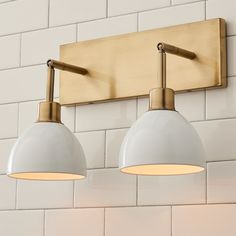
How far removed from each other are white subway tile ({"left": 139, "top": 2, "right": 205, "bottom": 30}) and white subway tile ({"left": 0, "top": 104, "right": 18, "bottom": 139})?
34 centimetres

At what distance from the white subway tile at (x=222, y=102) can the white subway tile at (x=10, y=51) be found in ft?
1.54

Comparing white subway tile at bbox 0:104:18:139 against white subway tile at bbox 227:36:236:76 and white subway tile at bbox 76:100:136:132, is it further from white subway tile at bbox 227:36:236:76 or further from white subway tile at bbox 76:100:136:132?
white subway tile at bbox 227:36:236:76

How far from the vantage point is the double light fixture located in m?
1.09

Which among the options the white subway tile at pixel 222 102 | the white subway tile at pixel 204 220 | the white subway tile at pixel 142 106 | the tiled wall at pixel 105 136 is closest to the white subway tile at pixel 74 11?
the tiled wall at pixel 105 136

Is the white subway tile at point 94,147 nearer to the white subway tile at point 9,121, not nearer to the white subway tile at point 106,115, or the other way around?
the white subway tile at point 106,115

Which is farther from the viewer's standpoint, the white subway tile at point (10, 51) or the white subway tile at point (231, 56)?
the white subway tile at point (10, 51)

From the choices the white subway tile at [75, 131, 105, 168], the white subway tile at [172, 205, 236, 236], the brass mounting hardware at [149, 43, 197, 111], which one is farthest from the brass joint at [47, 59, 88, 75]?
the white subway tile at [172, 205, 236, 236]

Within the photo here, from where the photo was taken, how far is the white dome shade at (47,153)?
1175 mm

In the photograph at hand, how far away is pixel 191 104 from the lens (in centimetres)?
127

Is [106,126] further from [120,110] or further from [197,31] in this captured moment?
[197,31]

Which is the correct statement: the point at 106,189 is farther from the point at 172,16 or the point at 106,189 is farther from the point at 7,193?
the point at 172,16

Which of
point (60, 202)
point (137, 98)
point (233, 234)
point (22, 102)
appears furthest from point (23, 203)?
point (233, 234)

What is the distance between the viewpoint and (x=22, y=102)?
1488 mm

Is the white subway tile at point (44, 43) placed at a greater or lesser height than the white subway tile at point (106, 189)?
greater
